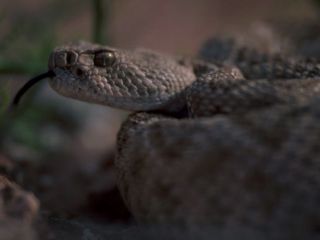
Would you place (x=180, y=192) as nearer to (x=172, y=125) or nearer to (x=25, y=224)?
(x=172, y=125)

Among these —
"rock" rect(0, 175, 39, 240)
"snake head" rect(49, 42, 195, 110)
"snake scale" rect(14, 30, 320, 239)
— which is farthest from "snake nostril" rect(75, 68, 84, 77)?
"rock" rect(0, 175, 39, 240)

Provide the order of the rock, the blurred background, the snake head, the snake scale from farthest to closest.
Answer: the blurred background
the snake head
the snake scale
the rock

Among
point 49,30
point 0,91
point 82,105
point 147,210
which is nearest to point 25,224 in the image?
point 147,210

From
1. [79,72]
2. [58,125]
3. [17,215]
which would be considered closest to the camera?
[17,215]

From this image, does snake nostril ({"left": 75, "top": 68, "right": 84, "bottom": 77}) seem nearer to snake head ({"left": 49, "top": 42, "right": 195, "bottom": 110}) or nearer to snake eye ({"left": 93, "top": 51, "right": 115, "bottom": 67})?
snake head ({"left": 49, "top": 42, "right": 195, "bottom": 110})

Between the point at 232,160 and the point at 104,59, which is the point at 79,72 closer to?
the point at 104,59

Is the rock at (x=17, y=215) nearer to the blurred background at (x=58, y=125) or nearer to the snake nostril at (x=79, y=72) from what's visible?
the blurred background at (x=58, y=125)

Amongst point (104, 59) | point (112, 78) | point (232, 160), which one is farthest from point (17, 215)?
point (104, 59)

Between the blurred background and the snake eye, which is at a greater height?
the snake eye
